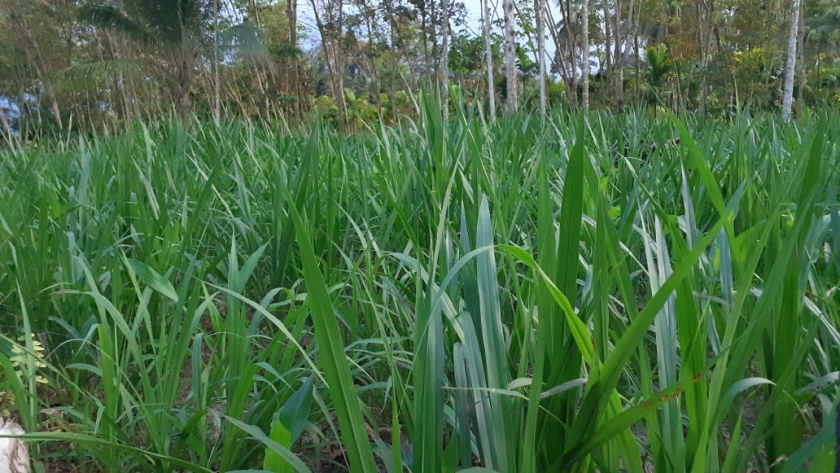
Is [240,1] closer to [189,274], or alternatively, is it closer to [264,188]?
[264,188]

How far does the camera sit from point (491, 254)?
26.3 inches

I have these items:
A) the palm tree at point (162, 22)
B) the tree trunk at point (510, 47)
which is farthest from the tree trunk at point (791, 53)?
the palm tree at point (162, 22)

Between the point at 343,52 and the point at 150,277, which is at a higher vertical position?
the point at 343,52

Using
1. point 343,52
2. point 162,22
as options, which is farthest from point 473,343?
point 343,52

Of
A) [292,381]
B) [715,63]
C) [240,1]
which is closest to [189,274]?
[292,381]

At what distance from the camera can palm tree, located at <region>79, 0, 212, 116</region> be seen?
11.9 meters

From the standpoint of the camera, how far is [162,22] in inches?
478

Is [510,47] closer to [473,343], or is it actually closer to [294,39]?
[473,343]

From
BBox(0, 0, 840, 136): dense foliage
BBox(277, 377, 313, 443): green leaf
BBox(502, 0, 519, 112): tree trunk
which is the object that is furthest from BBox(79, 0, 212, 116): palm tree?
BBox(277, 377, 313, 443): green leaf

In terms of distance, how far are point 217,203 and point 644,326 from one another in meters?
1.64

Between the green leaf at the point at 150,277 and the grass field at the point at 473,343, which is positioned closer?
the grass field at the point at 473,343

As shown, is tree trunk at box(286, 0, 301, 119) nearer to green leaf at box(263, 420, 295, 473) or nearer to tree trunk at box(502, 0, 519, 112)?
tree trunk at box(502, 0, 519, 112)

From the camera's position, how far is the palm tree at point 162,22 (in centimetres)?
1194

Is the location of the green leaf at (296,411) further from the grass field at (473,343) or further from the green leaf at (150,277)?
the green leaf at (150,277)
